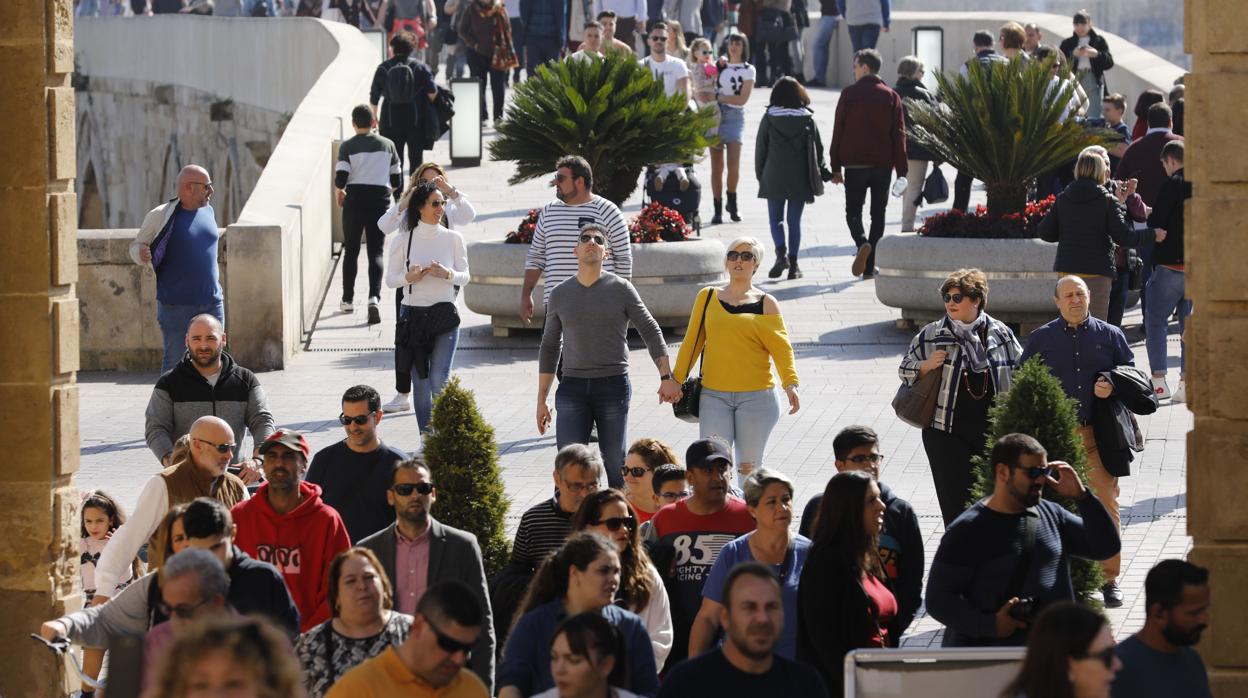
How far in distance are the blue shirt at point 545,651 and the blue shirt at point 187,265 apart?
23.7 feet

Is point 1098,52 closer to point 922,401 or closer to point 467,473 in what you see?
point 922,401

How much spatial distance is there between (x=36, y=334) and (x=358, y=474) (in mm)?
1421

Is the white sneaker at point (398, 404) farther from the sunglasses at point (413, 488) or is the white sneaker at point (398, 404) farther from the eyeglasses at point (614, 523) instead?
the eyeglasses at point (614, 523)

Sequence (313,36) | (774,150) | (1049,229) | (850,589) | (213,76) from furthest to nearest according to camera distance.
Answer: (213,76)
(313,36)
(774,150)
(1049,229)
(850,589)

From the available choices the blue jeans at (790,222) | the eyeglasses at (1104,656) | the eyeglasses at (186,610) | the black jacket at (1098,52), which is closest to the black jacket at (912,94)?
the blue jeans at (790,222)

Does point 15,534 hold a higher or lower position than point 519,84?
lower

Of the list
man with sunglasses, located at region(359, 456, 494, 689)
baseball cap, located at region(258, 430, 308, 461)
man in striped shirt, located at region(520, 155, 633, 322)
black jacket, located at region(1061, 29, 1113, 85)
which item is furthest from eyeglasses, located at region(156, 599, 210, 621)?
black jacket, located at region(1061, 29, 1113, 85)

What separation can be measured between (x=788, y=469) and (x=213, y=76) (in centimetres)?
2474

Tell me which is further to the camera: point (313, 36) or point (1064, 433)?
point (313, 36)

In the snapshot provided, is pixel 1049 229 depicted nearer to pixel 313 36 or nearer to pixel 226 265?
pixel 226 265

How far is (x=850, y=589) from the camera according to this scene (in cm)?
789

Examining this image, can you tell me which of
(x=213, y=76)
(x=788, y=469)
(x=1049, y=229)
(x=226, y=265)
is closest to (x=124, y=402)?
(x=226, y=265)

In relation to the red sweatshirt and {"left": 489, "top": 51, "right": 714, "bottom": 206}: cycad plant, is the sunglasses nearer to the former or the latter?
the red sweatshirt

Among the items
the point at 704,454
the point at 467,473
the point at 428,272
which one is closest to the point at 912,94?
the point at 428,272
